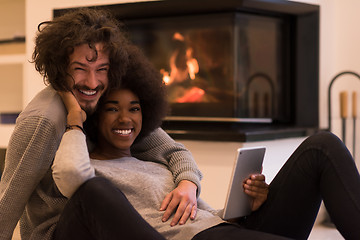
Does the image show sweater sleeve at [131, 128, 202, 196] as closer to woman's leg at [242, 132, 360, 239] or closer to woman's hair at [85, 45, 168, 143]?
woman's hair at [85, 45, 168, 143]

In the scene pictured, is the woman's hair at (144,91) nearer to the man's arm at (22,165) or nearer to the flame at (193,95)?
the man's arm at (22,165)

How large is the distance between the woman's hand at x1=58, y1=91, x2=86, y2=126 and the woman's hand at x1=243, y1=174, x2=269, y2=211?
1.72 feet

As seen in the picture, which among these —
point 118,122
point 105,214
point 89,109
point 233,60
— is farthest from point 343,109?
point 105,214

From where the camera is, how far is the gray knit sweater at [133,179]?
124 centimetres

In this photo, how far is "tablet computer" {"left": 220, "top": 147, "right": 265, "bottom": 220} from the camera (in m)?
1.46

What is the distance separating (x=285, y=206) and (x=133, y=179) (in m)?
0.46

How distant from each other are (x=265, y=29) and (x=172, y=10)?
0.57 m

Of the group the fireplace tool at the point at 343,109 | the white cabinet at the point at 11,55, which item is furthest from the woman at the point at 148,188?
the white cabinet at the point at 11,55

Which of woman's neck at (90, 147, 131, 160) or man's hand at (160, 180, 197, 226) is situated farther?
woman's neck at (90, 147, 131, 160)

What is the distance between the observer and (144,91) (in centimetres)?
172

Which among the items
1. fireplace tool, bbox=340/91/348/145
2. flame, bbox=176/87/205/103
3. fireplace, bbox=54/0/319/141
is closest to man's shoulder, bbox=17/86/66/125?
fireplace, bbox=54/0/319/141

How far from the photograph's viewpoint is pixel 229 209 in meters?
1.49

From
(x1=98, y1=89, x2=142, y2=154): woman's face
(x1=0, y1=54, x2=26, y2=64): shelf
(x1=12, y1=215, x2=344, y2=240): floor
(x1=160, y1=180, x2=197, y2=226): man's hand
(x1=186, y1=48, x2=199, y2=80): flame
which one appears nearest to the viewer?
(x1=160, y1=180, x2=197, y2=226): man's hand

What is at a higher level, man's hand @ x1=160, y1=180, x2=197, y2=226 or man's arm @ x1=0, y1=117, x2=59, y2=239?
man's arm @ x1=0, y1=117, x2=59, y2=239
